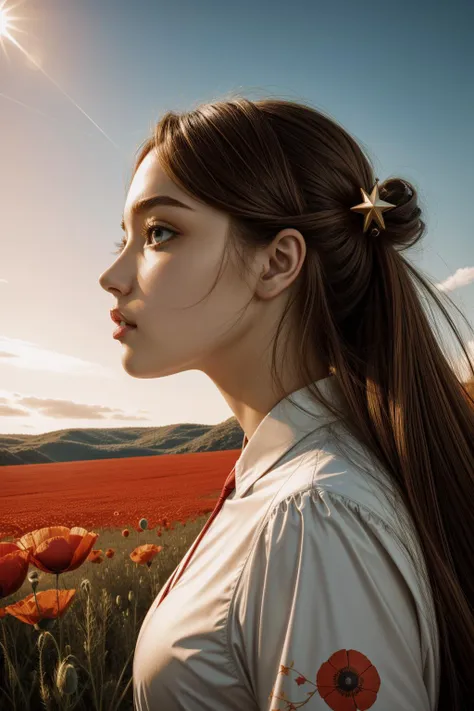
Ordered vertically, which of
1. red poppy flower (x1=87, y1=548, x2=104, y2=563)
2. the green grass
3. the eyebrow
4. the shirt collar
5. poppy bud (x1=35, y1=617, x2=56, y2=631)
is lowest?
the green grass

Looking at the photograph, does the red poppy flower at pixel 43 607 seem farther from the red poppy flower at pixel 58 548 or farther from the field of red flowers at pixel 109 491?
the field of red flowers at pixel 109 491

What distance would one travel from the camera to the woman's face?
1.34m

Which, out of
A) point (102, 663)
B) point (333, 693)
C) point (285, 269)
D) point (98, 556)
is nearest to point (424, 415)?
point (285, 269)

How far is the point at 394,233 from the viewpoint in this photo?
154 cm

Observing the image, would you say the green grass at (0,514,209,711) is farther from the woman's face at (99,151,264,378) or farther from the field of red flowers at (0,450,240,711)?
the woman's face at (99,151,264,378)

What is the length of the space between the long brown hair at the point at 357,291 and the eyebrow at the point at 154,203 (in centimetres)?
4

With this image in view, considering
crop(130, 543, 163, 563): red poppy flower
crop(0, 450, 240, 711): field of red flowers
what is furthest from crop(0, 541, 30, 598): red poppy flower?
crop(130, 543, 163, 563): red poppy flower

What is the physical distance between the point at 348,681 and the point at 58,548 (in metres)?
1.07

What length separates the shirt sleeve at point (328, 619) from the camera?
2.86 feet

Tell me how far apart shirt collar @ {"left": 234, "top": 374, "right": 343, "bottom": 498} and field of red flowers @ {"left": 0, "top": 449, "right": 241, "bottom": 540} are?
2.19m

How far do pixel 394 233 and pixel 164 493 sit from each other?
130 inches

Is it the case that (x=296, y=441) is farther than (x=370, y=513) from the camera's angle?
Yes

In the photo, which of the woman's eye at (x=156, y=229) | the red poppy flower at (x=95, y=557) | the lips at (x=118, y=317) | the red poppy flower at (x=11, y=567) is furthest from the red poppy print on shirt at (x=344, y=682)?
the red poppy flower at (x=95, y=557)

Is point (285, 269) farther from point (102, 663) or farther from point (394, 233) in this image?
point (102, 663)
